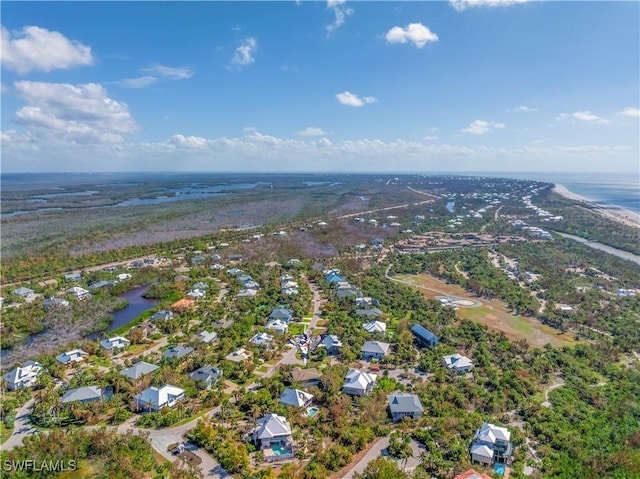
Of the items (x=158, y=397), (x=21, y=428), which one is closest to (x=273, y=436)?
(x=158, y=397)

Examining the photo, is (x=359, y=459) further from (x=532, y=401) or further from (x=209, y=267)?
(x=209, y=267)

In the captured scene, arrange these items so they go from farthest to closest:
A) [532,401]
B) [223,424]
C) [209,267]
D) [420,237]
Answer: [420,237] → [209,267] → [532,401] → [223,424]

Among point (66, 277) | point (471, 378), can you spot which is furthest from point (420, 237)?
point (66, 277)

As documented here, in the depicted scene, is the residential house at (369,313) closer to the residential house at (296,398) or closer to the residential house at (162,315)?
the residential house at (296,398)

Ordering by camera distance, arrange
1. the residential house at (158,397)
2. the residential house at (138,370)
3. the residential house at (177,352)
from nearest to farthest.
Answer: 1. the residential house at (158,397)
2. the residential house at (138,370)
3. the residential house at (177,352)

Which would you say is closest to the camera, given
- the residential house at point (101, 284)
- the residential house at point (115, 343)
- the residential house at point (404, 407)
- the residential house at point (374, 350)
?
the residential house at point (404, 407)

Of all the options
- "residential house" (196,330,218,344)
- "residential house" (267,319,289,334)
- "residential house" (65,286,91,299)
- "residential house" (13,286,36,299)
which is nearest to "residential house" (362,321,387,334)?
"residential house" (267,319,289,334)

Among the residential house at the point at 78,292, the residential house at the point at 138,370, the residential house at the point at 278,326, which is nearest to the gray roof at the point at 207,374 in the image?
the residential house at the point at 138,370
